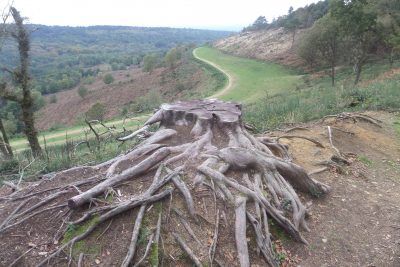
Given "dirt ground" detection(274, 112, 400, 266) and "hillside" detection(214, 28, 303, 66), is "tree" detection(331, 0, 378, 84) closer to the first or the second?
"dirt ground" detection(274, 112, 400, 266)

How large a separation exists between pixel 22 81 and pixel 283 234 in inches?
575

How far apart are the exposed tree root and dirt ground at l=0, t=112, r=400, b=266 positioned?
5 cm

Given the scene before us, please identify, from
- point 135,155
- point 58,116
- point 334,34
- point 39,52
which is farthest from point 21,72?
point 39,52

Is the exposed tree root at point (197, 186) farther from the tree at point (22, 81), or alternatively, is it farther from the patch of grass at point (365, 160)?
the tree at point (22, 81)

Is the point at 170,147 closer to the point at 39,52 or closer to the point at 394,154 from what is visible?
the point at 394,154

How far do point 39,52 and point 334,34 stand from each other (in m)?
135

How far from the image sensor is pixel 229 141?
224 inches

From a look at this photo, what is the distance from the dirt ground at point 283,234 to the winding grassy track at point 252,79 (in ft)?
59.0

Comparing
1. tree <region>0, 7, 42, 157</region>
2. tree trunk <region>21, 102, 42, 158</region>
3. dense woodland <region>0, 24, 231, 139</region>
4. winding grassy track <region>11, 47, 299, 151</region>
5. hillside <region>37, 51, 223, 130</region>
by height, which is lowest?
dense woodland <region>0, 24, 231, 139</region>

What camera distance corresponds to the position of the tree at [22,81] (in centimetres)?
1571

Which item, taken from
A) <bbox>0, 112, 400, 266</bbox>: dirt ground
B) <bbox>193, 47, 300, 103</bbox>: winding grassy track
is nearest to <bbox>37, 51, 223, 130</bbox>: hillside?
<bbox>193, 47, 300, 103</bbox>: winding grassy track

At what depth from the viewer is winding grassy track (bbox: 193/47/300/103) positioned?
3319 cm

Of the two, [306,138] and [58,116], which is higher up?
[306,138]

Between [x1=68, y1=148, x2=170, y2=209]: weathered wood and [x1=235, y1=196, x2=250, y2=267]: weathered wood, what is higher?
[x1=68, y1=148, x2=170, y2=209]: weathered wood
